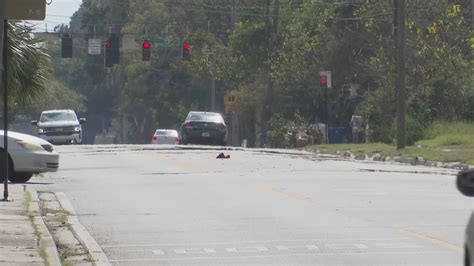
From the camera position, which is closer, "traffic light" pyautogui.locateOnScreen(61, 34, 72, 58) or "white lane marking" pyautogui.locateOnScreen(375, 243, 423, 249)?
"white lane marking" pyautogui.locateOnScreen(375, 243, 423, 249)

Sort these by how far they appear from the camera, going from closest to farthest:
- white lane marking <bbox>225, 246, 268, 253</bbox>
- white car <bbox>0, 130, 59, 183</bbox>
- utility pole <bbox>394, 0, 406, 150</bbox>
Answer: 1. white lane marking <bbox>225, 246, 268, 253</bbox>
2. white car <bbox>0, 130, 59, 183</bbox>
3. utility pole <bbox>394, 0, 406, 150</bbox>

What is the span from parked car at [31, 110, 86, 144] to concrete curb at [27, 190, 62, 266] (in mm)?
33679

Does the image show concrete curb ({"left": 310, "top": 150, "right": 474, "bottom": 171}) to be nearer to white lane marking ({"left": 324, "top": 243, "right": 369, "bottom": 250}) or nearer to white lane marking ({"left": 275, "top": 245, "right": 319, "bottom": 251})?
white lane marking ({"left": 324, "top": 243, "right": 369, "bottom": 250})

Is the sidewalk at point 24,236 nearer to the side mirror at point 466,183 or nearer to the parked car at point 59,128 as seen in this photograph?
the side mirror at point 466,183

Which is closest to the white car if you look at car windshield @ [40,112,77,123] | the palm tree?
the palm tree

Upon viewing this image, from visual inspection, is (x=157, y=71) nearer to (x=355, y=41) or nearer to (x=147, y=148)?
(x=355, y=41)

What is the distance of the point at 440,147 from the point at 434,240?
A: 27.1m

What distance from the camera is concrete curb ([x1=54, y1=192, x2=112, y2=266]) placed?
13264mm

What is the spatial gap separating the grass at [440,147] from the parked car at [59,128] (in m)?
11.9

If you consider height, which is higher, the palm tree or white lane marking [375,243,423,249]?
the palm tree

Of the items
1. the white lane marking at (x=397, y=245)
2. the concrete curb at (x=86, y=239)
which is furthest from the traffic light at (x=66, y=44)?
the white lane marking at (x=397, y=245)

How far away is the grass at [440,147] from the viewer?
36.0m

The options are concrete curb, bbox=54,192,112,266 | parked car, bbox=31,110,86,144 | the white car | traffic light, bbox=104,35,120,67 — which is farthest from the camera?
traffic light, bbox=104,35,120,67

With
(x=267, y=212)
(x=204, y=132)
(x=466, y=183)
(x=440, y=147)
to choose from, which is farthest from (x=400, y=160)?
(x=466, y=183)
